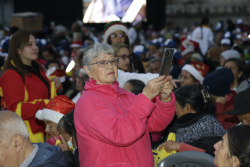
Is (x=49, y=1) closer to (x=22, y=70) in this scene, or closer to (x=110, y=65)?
(x=22, y=70)

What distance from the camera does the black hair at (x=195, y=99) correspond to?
2844mm

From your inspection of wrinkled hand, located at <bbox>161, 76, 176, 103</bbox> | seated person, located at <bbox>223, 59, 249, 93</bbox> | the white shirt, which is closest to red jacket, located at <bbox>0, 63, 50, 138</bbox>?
wrinkled hand, located at <bbox>161, 76, 176, 103</bbox>

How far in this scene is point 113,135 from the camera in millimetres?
1827

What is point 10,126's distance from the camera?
1925mm

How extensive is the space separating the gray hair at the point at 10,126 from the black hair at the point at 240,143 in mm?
1233

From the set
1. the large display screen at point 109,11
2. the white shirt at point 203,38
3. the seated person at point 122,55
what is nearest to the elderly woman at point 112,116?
the seated person at point 122,55

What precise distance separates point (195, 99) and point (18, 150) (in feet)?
5.25

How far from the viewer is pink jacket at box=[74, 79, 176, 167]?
6.03 feet

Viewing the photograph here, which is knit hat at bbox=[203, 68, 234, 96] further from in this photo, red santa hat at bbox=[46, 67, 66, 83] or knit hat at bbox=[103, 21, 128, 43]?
red santa hat at bbox=[46, 67, 66, 83]

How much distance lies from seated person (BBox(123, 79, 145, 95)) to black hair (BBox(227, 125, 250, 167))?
1583 millimetres

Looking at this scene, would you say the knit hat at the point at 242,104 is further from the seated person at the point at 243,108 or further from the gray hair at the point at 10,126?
the gray hair at the point at 10,126

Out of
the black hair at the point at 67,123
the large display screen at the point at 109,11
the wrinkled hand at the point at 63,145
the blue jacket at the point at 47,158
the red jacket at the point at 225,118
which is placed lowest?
the red jacket at the point at 225,118

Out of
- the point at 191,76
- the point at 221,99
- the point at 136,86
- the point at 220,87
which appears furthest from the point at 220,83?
the point at 136,86

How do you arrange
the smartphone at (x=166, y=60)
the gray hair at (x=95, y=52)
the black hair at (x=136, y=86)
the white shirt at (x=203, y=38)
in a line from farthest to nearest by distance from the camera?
the white shirt at (x=203, y=38)
the black hair at (x=136, y=86)
the gray hair at (x=95, y=52)
the smartphone at (x=166, y=60)
